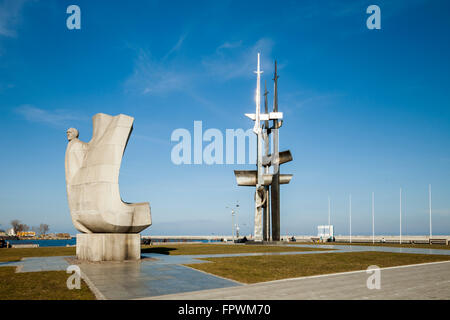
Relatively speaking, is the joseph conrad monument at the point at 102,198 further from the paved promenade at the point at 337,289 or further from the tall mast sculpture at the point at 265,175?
the tall mast sculpture at the point at 265,175

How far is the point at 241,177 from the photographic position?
39.6 metres

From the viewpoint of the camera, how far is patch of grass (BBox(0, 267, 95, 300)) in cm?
852

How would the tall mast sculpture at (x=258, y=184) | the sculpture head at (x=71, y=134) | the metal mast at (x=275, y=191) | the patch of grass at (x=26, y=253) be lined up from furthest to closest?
the tall mast sculpture at (x=258, y=184) < the metal mast at (x=275, y=191) < the patch of grass at (x=26, y=253) < the sculpture head at (x=71, y=134)

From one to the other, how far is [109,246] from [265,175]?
80.8 feet

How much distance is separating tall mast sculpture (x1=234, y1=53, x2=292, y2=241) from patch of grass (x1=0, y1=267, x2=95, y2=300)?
28.0 meters

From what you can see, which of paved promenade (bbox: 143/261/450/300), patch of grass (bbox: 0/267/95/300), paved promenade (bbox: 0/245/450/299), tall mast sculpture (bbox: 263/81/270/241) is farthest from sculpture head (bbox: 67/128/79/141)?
tall mast sculpture (bbox: 263/81/270/241)

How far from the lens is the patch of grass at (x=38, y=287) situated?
8524 millimetres

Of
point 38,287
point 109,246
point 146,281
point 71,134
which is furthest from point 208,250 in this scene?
point 38,287

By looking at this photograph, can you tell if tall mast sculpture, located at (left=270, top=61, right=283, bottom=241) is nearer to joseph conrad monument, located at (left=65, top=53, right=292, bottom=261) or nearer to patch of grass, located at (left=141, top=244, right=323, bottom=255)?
patch of grass, located at (left=141, top=244, right=323, bottom=255)

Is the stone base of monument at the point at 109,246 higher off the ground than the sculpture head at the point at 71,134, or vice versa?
the sculpture head at the point at 71,134

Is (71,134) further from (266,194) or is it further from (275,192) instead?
(266,194)

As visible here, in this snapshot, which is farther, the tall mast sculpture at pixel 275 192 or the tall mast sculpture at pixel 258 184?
the tall mast sculpture at pixel 258 184

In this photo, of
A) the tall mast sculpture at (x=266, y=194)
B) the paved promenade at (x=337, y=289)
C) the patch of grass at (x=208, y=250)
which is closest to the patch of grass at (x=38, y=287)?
the paved promenade at (x=337, y=289)
